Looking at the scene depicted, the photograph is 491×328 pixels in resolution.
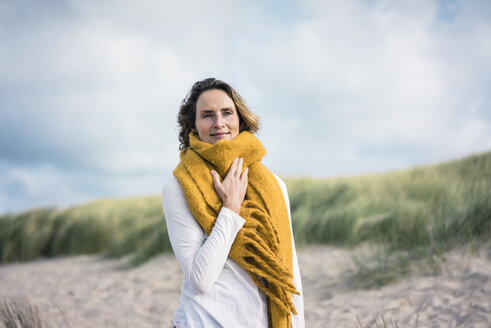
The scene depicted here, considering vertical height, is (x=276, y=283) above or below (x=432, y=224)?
above

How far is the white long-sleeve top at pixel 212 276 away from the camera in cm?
152

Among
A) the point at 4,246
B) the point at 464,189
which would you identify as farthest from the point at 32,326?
the point at 4,246

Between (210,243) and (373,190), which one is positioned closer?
(210,243)

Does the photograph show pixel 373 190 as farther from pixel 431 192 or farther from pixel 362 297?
pixel 362 297

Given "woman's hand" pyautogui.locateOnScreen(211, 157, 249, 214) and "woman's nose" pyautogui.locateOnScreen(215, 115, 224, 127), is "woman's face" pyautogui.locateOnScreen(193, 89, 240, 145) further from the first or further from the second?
"woman's hand" pyautogui.locateOnScreen(211, 157, 249, 214)

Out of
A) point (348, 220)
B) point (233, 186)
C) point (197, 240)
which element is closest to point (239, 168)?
point (233, 186)

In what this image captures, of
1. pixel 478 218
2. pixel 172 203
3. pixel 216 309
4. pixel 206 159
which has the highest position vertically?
pixel 206 159

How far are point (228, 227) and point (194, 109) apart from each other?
76 cm

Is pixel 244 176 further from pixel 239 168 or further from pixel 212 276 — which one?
pixel 212 276

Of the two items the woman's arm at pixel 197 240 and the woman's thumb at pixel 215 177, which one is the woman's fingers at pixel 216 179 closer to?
the woman's thumb at pixel 215 177

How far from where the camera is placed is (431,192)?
6992mm

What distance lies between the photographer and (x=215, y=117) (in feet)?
6.13

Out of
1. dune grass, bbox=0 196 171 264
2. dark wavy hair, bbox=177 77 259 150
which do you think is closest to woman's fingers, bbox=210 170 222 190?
dark wavy hair, bbox=177 77 259 150

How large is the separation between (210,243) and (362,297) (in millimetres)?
2974
